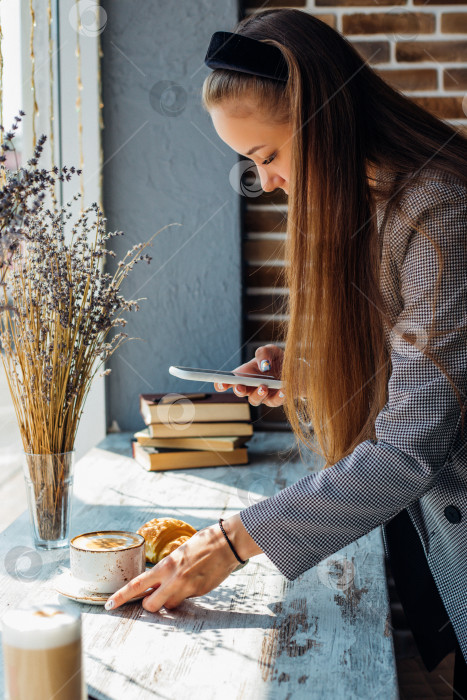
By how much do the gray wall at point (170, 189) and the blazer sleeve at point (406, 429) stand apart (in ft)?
3.68

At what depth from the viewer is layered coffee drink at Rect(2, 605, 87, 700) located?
61 cm

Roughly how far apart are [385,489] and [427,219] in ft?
1.16

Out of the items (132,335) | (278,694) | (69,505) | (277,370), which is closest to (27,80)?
(132,335)

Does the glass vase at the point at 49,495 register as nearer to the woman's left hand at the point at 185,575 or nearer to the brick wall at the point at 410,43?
the woman's left hand at the point at 185,575

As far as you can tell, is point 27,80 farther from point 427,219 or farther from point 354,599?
point 354,599

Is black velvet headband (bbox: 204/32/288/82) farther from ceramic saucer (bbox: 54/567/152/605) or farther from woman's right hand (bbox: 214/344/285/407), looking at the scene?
ceramic saucer (bbox: 54/567/152/605)

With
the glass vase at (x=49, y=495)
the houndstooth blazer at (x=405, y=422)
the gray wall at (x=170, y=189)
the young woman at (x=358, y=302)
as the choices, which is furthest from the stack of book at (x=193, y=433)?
the houndstooth blazer at (x=405, y=422)

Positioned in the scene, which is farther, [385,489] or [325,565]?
[325,565]

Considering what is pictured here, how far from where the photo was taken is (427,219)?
3.15ft

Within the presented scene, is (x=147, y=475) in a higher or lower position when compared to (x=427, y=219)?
lower

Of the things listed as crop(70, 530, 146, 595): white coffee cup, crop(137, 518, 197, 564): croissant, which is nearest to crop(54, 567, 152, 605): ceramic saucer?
crop(70, 530, 146, 595): white coffee cup

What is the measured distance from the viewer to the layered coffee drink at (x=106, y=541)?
997mm

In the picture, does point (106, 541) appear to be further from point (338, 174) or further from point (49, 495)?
point (338, 174)

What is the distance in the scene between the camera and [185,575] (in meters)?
0.96
